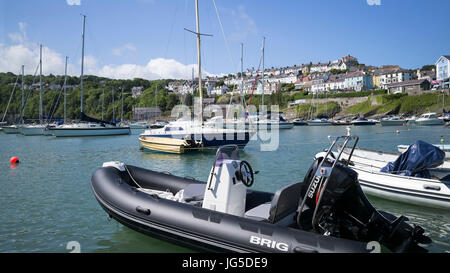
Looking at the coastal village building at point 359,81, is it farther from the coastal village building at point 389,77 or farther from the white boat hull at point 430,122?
the white boat hull at point 430,122

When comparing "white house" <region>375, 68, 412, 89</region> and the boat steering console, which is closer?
the boat steering console

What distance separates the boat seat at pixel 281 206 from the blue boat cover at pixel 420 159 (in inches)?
195

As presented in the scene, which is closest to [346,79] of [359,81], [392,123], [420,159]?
[359,81]

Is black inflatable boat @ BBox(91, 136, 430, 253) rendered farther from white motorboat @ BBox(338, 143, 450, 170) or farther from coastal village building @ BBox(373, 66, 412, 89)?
coastal village building @ BBox(373, 66, 412, 89)

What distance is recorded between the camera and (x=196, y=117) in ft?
80.9

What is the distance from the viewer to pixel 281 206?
16.6ft

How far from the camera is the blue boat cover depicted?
8.31 m

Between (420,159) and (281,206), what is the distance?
543cm

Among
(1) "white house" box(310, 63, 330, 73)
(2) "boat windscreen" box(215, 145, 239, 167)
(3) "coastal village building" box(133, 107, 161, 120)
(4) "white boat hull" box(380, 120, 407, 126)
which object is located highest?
(1) "white house" box(310, 63, 330, 73)

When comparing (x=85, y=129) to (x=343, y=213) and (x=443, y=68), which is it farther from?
(x=443, y=68)

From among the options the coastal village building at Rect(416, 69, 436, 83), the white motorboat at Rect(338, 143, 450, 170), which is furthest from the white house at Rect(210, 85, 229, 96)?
the white motorboat at Rect(338, 143, 450, 170)

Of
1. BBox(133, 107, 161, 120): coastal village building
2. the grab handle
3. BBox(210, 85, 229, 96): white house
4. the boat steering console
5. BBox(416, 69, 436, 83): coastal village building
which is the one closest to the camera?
the boat steering console
